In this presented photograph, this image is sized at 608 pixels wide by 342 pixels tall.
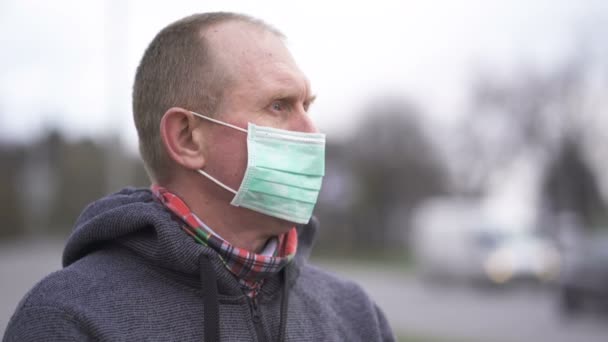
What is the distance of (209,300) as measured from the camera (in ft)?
6.81

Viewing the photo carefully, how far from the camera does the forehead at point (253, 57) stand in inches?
90.0

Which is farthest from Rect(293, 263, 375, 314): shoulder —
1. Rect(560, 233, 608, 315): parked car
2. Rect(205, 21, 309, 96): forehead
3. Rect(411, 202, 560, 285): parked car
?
Rect(411, 202, 560, 285): parked car

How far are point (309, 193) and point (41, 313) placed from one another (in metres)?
0.97

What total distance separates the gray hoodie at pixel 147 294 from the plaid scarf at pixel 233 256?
47 mm

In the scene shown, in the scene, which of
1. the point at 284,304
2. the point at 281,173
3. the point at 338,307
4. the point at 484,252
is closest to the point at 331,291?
the point at 338,307

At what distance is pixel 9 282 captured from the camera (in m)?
16.5

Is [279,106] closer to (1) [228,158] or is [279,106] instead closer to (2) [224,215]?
(1) [228,158]

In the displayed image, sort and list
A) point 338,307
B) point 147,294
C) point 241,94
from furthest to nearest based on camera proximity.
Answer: point 338,307 < point 241,94 < point 147,294

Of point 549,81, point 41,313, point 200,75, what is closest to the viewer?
point 41,313

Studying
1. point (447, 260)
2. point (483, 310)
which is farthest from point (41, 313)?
point (447, 260)

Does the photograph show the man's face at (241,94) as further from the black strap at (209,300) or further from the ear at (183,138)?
the black strap at (209,300)

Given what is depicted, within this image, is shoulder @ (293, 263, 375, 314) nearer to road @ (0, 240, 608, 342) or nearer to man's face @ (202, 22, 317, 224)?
man's face @ (202, 22, 317, 224)

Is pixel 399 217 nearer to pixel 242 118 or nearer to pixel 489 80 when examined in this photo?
pixel 489 80

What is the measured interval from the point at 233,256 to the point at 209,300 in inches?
6.7
